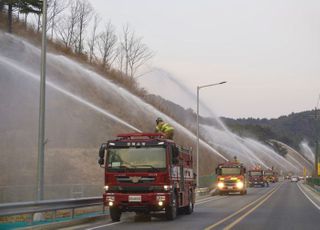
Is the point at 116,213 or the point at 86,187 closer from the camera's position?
the point at 116,213

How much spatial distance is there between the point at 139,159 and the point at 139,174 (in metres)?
0.56

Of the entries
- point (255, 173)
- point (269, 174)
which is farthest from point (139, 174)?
point (269, 174)

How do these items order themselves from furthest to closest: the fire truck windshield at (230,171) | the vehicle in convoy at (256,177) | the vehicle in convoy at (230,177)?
1. the vehicle in convoy at (256,177)
2. the fire truck windshield at (230,171)
3. the vehicle in convoy at (230,177)

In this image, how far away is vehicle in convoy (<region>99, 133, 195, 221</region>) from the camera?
2019cm

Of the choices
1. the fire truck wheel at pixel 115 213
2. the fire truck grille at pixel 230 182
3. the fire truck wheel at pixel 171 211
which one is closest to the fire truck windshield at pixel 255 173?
the fire truck grille at pixel 230 182

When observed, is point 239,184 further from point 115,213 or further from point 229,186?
point 115,213

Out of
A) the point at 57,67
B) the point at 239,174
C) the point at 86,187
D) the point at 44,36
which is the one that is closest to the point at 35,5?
the point at 57,67

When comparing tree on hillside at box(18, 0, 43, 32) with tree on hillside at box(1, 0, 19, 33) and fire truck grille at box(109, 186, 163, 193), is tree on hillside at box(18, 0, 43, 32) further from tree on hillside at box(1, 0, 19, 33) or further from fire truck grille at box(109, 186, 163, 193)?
fire truck grille at box(109, 186, 163, 193)

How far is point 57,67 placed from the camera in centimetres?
6456

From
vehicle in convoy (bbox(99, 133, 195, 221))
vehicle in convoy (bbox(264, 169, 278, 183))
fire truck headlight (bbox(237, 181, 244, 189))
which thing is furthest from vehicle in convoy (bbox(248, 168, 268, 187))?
vehicle in convoy (bbox(99, 133, 195, 221))

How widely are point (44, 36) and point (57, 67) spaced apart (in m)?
45.0

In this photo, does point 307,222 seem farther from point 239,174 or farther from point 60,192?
point 239,174

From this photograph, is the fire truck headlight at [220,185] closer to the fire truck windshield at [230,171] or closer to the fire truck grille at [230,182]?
the fire truck grille at [230,182]

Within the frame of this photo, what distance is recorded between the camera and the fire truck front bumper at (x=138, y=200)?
792 inches
